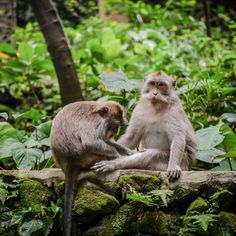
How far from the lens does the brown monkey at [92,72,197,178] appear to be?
15.7ft

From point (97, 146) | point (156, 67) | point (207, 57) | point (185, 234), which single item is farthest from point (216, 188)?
point (207, 57)

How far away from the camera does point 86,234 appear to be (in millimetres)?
4438

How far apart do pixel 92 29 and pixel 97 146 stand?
7.91m

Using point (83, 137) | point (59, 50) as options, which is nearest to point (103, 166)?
point (83, 137)

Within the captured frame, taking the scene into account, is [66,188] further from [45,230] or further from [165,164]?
[165,164]

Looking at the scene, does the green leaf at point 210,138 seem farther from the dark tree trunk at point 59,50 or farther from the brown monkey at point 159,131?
the dark tree trunk at point 59,50

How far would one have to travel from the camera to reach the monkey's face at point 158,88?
4926 mm

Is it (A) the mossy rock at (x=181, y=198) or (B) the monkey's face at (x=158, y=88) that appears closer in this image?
(A) the mossy rock at (x=181, y=198)

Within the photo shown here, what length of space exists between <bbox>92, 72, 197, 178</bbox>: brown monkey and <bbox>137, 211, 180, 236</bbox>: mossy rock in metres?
0.56

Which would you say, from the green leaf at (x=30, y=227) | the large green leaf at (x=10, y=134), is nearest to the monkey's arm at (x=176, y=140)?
the green leaf at (x=30, y=227)

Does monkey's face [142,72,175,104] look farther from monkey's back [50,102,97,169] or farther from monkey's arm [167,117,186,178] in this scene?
monkey's back [50,102,97,169]

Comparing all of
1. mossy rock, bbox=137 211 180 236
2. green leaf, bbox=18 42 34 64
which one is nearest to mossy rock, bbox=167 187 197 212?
mossy rock, bbox=137 211 180 236

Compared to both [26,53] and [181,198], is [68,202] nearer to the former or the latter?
[181,198]

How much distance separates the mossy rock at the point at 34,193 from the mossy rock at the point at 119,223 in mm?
550
